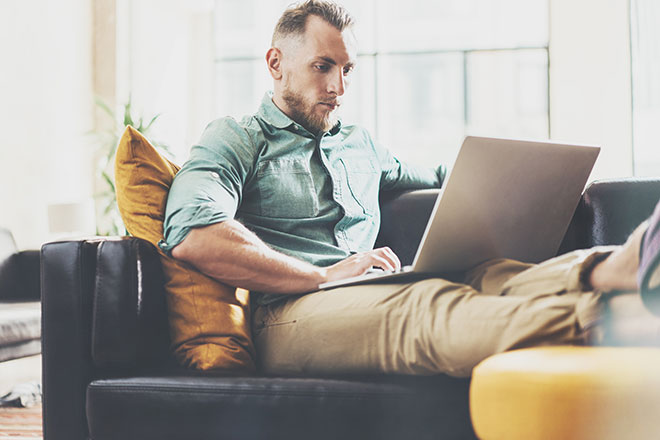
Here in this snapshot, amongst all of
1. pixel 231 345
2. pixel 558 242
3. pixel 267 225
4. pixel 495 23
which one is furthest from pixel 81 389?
pixel 495 23

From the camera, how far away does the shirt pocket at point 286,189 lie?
1.61m

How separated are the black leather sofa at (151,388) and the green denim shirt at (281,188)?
14cm

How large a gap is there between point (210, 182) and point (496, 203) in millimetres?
570

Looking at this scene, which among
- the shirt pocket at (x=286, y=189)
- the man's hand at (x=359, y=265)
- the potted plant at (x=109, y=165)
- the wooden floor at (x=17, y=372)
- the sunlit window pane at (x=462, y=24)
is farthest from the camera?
the sunlit window pane at (x=462, y=24)

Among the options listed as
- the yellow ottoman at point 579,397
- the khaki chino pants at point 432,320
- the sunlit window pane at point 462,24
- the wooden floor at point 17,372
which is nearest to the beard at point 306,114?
the khaki chino pants at point 432,320

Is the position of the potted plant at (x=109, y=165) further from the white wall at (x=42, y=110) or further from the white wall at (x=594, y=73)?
the white wall at (x=594, y=73)

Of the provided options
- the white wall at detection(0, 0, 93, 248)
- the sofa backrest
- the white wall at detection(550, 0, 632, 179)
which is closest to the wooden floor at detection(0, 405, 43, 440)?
the sofa backrest

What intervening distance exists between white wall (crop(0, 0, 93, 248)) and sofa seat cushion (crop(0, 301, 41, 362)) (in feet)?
5.42

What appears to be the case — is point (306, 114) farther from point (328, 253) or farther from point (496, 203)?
point (496, 203)

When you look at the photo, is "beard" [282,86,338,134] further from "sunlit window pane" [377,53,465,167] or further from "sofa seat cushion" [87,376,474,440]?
"sunlit window pane" [377,53,465,167]

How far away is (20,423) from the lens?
2.43 m

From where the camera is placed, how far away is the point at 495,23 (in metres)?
6.84

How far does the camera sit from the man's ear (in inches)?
73.5

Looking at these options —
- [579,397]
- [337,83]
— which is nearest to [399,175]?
[337,83]
